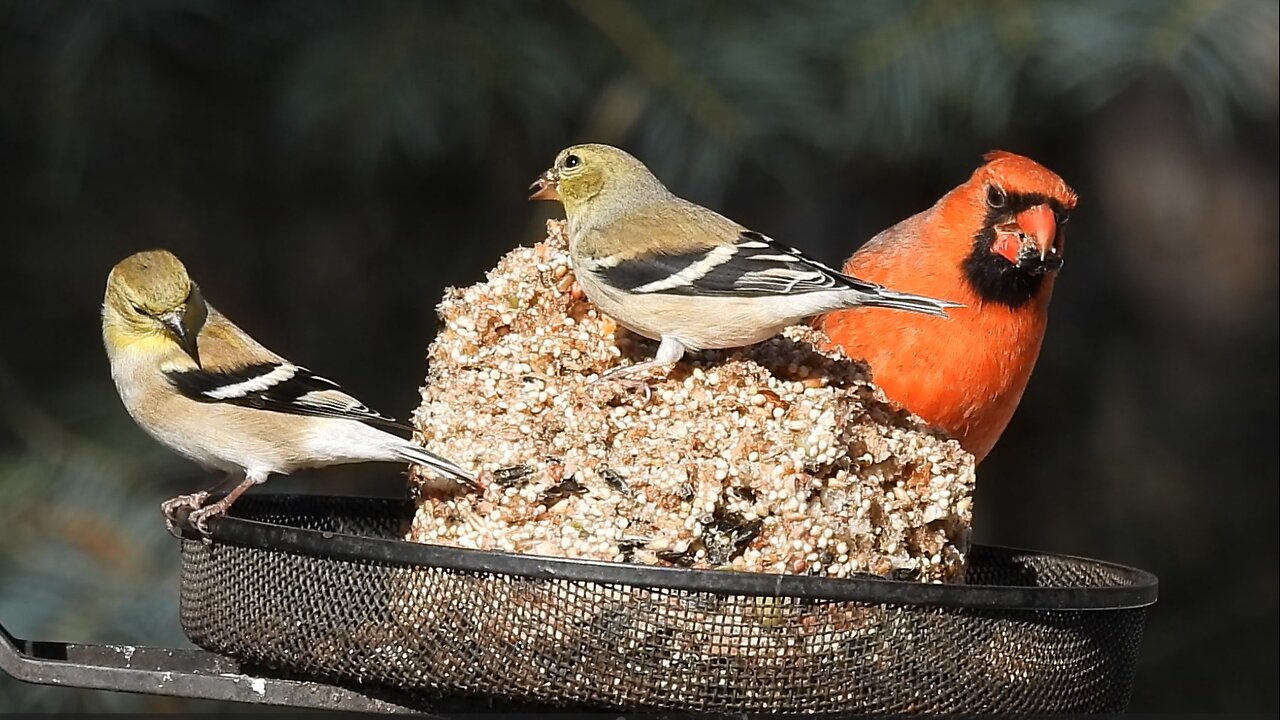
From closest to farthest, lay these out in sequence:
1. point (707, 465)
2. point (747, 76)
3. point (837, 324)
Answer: point (707, 465) < point (837, 324) < point (747, 76)

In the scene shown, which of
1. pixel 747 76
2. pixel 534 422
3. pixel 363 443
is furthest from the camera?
pixel 747 76

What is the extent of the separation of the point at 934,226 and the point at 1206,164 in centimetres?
371

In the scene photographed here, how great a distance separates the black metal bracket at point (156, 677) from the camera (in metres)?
2.77

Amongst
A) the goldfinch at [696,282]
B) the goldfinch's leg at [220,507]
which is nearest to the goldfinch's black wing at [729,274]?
the goldfinch at [696,282]

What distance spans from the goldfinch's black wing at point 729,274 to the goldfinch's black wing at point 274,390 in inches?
23.0

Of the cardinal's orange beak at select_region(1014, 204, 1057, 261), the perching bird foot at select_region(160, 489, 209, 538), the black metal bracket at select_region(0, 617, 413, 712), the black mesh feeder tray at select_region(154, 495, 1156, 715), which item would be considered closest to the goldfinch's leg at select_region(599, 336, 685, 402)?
the black mesh feeder tray at select_region(154, 495, 1156, 715)

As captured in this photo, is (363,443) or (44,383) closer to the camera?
(363,443)

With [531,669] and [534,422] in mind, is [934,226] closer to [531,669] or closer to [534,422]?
[534,422]

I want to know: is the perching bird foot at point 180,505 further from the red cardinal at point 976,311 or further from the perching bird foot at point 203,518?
the red cardinal at point 976,311

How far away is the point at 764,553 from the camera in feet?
9.11

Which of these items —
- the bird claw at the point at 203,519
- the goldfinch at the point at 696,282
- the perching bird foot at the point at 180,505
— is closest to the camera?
the bird claw at the point at 203,519

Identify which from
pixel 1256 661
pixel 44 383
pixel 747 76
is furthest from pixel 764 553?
pixel 1256 661

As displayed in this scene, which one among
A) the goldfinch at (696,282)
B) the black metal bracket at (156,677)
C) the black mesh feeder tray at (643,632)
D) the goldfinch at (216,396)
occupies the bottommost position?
the black metal bracket at (156,677)

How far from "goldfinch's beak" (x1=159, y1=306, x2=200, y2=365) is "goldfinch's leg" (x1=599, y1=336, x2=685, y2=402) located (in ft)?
3.63
